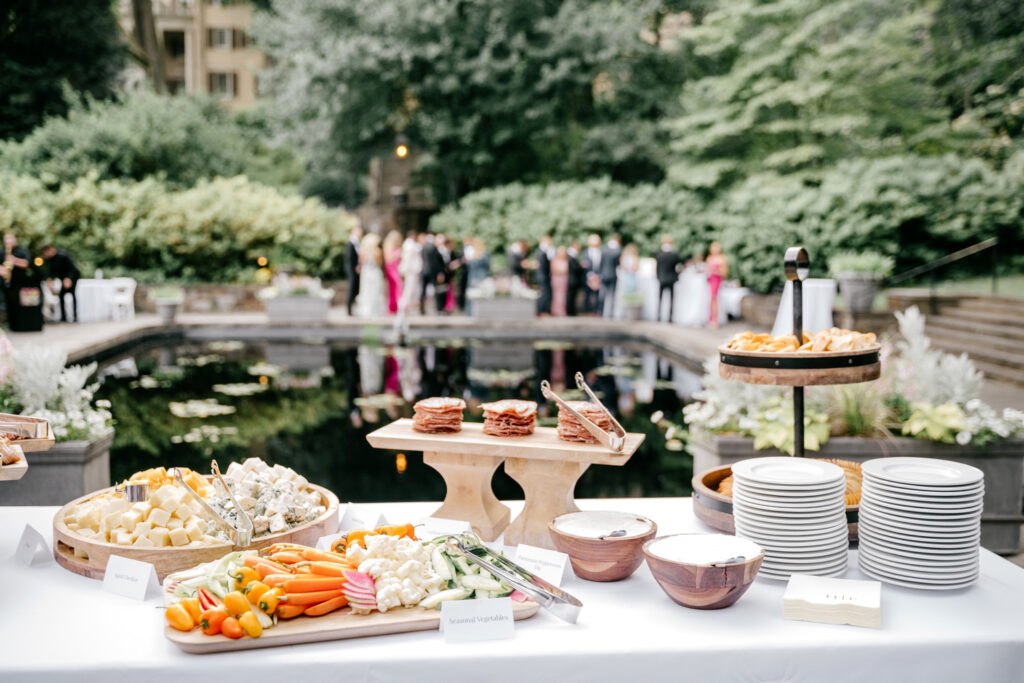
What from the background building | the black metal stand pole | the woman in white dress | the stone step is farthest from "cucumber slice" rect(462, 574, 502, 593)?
the background building

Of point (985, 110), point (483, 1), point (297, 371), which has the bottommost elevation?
point (297, 371)

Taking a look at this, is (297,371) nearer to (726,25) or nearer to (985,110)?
(726,25)

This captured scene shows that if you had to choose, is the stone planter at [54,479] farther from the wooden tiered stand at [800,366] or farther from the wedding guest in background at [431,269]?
the wedding guest in background at [431,269]

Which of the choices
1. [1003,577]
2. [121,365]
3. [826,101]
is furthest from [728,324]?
[1003,577]

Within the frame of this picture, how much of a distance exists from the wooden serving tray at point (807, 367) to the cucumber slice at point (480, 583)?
3.95 ft

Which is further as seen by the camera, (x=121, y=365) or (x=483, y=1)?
(x=483, y=1)

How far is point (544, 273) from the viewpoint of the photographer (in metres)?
18.5

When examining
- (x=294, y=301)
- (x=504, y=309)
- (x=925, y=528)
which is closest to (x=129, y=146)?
(x=294, y=301)

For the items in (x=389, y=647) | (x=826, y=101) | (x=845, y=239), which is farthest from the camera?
(x=826, y=101)

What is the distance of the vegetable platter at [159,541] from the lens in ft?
7.58

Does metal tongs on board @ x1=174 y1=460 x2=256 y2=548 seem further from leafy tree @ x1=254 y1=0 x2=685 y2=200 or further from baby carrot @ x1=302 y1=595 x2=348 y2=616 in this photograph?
leafy tree @ x1=254 y1=0 x2=685 y2=200

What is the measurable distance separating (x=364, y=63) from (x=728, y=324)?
12.4 metres

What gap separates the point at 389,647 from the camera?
1.96m

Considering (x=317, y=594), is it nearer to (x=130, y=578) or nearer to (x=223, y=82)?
(x=130, y=578)
